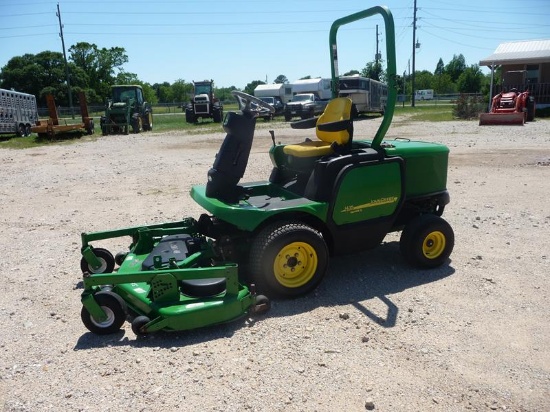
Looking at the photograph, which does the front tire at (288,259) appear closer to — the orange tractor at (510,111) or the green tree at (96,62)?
the orange tractor at (510,111)

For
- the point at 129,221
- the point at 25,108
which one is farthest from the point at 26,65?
the point at 129,221

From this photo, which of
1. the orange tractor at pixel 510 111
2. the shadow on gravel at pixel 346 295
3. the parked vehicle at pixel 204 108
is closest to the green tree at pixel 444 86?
the parked vehicle at pixel 204 108

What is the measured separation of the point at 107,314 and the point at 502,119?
20.3m

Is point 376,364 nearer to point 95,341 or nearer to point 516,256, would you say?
point 95,341

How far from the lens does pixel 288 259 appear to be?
4.04 meters

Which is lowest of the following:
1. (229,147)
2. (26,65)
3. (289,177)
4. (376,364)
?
(376,364)

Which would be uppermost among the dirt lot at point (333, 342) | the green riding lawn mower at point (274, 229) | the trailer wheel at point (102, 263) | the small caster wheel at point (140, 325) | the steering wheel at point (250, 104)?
the steering wheel at point (250, 104)

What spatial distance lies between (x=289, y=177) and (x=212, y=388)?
2711mm

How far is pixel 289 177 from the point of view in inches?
202

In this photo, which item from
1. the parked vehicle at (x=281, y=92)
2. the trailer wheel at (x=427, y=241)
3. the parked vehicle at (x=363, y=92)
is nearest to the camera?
the trailer wheel at (x=427, y=241)

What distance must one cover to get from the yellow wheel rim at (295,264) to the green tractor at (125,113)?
811 inches

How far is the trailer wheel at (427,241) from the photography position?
464cm

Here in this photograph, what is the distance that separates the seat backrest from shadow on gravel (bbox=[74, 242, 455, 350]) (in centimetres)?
132

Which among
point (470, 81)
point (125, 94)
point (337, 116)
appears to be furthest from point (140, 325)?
point (470, 81)
